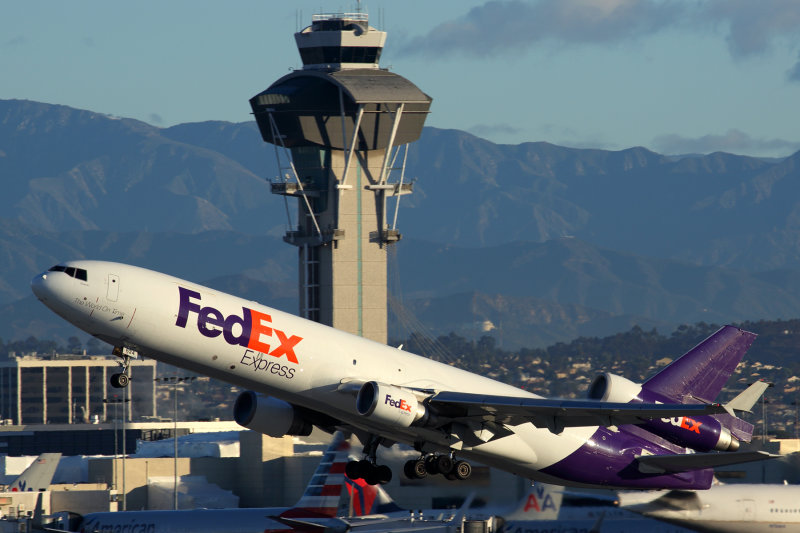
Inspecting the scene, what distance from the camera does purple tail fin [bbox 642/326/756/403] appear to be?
60438 millimetres

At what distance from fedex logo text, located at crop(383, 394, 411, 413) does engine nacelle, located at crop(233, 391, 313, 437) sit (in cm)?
673

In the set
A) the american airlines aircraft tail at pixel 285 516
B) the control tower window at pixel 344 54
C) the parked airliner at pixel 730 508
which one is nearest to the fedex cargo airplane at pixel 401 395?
the parked airliner at pixel 730 508

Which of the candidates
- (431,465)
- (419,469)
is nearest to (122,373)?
(419,469)

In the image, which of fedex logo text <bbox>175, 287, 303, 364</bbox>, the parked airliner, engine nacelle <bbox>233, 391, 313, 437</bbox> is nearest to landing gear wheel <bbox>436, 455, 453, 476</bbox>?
engine nacelle <bbox>233, 391, 313, 437</bbox>

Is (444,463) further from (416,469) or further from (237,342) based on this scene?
(237,342)

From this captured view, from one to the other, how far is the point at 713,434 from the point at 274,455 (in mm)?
52164

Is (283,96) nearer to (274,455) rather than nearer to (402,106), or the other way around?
(402,106)

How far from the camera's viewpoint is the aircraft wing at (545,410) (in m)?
50.6

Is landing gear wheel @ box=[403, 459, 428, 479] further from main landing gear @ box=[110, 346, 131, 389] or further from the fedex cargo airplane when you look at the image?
main landing gear @ box=[110, 346, 131, 389]

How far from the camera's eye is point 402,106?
16638cm

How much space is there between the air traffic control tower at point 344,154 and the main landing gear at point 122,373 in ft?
379

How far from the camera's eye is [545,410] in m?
51.2

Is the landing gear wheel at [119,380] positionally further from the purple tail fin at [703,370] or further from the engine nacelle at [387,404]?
the purple tail fin at [703,370]

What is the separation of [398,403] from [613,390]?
11.4 m
